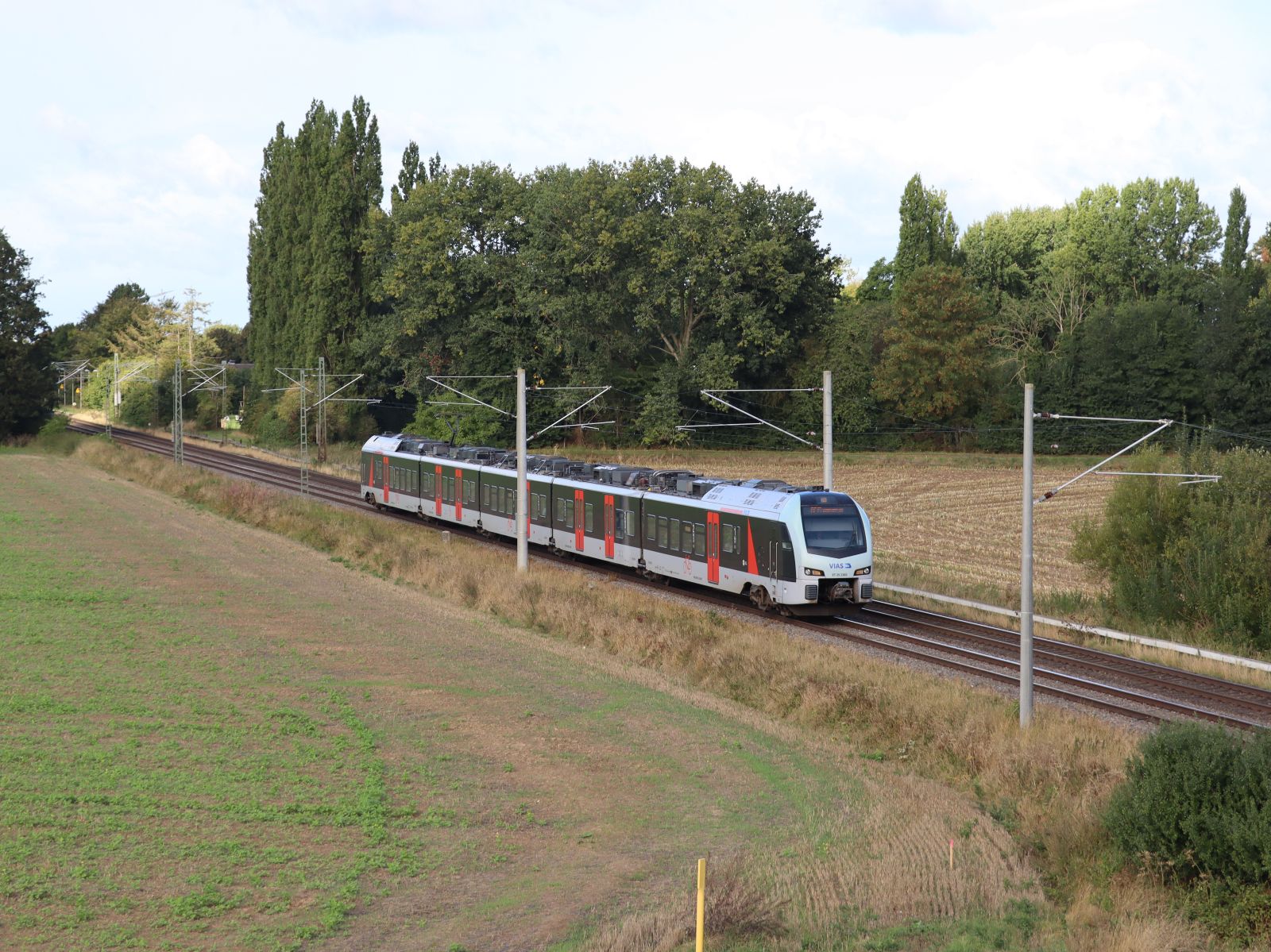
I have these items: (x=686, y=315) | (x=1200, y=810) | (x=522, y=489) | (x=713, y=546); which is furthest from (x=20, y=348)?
(x=1200, y=810)

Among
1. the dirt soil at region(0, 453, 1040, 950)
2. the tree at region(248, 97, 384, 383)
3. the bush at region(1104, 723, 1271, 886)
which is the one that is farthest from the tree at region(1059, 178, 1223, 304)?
the bush at region(1104, 723, 1271, 886)

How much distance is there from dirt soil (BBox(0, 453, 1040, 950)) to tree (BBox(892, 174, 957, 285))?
70.2 metres

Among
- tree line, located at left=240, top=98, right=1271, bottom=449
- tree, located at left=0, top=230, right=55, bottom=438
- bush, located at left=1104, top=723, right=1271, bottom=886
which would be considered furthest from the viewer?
A: tree, located at left=0, top=230, right=55, bottom=438

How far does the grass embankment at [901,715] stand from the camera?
14.0 meters

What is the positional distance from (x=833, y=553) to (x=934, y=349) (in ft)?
144

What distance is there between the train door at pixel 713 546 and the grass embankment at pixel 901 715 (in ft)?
6.52

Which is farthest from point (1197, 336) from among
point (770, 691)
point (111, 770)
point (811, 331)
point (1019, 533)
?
point (111, 770)

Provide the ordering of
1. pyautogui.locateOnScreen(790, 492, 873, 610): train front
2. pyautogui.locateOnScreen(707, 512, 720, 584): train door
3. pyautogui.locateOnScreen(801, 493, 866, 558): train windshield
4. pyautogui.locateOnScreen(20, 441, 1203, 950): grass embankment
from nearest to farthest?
pyautogui.locateOnScreen(20, 441, 1203, 950): grass embankment < pyautogui.locateOnScreen(790, 492, 873, 610): train front < pyautogui.locateOnScreen(801, 493, 866, 558): train windshield < pyautogui.locateOnScreen(707, 512, 720, 584): train door

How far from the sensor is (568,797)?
16.7m

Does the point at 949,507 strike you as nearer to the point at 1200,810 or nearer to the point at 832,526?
the point at 832,526

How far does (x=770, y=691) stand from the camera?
2309 cm

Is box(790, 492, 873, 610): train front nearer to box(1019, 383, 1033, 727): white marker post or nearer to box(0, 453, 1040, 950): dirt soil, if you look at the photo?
box(0, 453, 1040, 950): dirt soil

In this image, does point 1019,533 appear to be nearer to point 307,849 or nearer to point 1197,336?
point 1197,336

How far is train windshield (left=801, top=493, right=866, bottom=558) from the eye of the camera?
1213 inches
